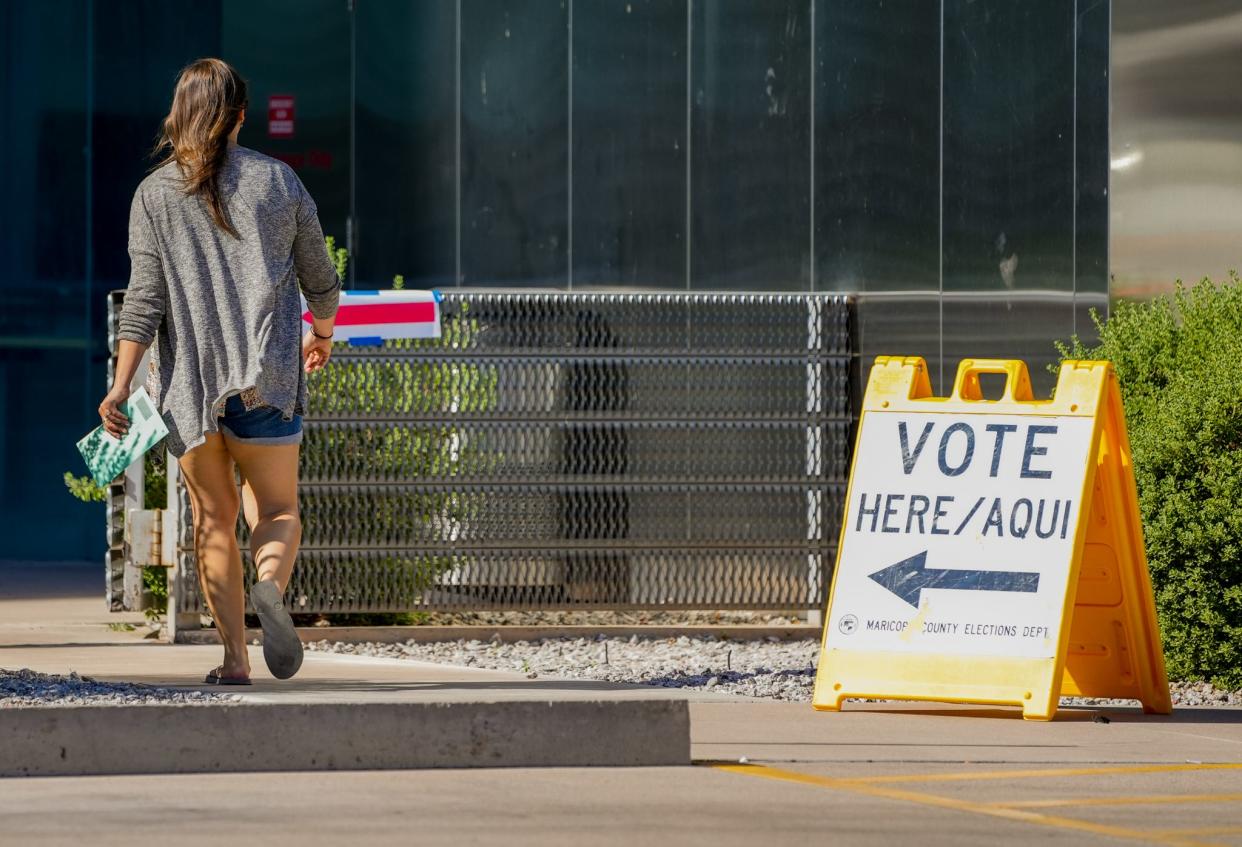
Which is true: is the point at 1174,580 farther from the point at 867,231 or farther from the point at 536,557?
the point at 867,231

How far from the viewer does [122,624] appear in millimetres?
10383

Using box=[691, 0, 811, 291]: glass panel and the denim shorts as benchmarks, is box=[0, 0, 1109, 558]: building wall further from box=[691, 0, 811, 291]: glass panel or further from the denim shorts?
the denim shorts

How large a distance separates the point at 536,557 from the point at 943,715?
9.73ft

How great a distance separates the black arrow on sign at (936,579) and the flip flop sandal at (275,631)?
2109mm

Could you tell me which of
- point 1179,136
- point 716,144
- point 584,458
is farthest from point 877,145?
point 584,458

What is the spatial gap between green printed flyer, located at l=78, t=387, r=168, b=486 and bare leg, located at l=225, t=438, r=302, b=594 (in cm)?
24

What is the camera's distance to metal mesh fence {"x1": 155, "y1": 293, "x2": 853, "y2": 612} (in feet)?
32.4

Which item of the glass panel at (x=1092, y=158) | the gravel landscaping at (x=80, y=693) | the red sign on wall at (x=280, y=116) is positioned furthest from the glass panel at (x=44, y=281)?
the gravel landscaping at (x=80, y=693)

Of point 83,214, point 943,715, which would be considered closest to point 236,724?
point 943,715

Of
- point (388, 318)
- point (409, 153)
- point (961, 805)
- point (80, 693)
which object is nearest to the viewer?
point (961, 805)

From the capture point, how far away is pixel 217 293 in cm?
673

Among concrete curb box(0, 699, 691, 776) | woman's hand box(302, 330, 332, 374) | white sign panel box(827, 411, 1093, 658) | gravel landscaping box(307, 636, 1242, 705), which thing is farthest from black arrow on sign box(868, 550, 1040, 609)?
woman's hand box(302, 330, 332, 374)

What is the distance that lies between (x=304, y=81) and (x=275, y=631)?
7.60 metres

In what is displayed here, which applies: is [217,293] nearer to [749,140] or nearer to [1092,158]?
[749,140]
